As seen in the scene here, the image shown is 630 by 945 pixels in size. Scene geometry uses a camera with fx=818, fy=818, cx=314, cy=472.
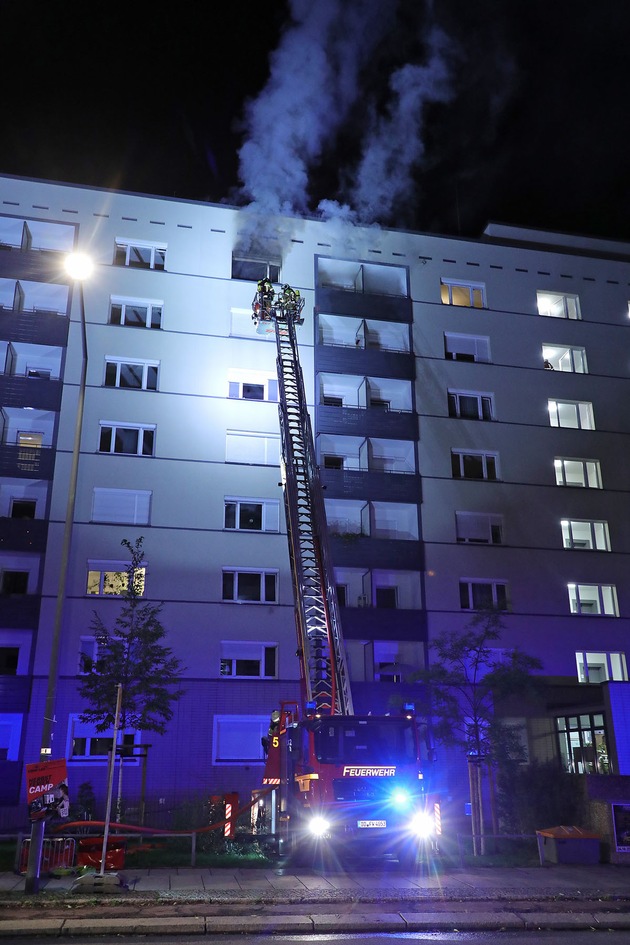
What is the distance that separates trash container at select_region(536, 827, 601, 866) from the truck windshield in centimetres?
419

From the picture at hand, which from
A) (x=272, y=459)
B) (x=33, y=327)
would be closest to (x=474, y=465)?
(x=272, y=459)

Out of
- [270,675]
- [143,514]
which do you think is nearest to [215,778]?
[270,675]

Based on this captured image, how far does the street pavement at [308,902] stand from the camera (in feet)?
37.6

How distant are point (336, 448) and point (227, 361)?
5301mm

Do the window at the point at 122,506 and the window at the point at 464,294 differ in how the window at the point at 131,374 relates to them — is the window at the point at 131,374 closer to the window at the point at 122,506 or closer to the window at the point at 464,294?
the window at the point at 122,506

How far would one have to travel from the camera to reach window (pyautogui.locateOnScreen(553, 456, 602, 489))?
32.8m

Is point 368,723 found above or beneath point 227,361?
beneath

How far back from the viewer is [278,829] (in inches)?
704

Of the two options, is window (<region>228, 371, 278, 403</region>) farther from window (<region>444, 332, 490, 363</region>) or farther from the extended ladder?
window (<region>444, 332, 490, 363</region>)

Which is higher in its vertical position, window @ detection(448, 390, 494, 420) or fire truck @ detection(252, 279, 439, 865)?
window @ detection(448, 390, 494, 420)

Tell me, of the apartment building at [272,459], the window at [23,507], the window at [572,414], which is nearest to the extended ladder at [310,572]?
the apartment building at [272,459]

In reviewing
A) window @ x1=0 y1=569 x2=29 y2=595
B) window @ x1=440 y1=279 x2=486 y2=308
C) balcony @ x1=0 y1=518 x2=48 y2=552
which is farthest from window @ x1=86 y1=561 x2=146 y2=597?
window @ x1=440 y1=279 x2=486 y2=308

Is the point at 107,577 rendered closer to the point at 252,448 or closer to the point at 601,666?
the point at 252,448

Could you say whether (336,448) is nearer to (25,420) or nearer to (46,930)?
(25,420)
